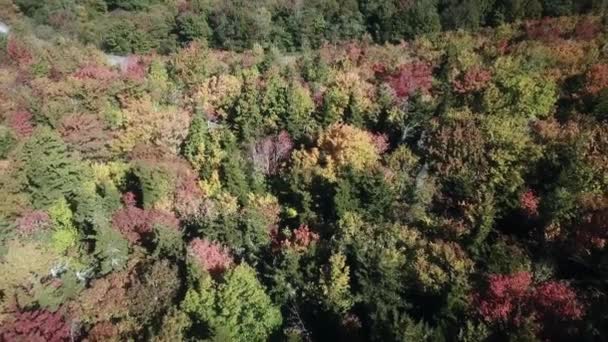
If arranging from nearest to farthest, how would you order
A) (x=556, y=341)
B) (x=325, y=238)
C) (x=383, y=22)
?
(x=556, y=341), (x=325, y=238), (x=383, y=22)

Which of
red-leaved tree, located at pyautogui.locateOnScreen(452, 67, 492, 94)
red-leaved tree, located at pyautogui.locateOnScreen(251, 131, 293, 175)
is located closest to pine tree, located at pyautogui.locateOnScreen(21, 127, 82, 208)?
red-leaved tree, located at pyautogui.locateOnScreen(251, 131, 293, 175)

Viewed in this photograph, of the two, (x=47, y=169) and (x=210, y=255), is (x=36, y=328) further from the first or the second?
(x=47, y=169)

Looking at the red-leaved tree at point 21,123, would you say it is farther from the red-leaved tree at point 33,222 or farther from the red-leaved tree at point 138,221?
the red-leaved tree at point 138,221

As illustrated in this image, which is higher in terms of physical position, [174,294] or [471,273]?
[471,273]

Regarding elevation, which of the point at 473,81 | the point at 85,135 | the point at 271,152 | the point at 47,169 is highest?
the point at 473,81

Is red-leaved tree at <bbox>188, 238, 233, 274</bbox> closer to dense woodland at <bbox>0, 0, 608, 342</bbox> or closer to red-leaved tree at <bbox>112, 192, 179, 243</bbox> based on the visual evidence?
dense woodland at <bbox>0, 0, 608, 342</bbox>

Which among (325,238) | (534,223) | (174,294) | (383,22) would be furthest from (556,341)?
(383,22)

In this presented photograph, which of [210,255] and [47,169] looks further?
[47,169]

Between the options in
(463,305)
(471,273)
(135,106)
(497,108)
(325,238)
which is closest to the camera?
(463,305)

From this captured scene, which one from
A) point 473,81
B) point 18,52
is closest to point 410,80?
point 473,81

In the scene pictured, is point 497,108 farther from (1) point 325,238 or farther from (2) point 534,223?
(1) point 325,238
